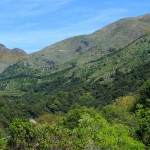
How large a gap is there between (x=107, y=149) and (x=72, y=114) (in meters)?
51.8

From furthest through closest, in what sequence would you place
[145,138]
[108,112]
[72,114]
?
[108,112]
[72,114]
[145,138]

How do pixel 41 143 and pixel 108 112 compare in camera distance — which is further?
pixel 108 112

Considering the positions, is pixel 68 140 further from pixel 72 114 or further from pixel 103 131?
pixel 72 114

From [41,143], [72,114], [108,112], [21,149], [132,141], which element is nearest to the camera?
[41,143]

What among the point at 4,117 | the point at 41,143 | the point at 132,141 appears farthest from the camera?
the point at 4,117

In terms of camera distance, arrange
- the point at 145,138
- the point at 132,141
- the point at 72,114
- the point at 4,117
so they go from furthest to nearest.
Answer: the point at 4,117, the point at 72,114, the point at 145,138, the point at 132,141

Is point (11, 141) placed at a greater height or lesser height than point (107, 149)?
greater

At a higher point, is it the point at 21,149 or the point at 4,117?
the point at 21,149

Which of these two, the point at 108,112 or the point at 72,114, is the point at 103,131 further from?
the point at 108,112

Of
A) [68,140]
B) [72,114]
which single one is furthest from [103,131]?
[72,114]

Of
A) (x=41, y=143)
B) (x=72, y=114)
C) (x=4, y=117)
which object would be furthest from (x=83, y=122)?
(x=4, y=117)

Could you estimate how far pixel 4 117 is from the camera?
18512cm

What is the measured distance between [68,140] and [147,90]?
7460cm

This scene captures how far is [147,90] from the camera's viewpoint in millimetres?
114562
